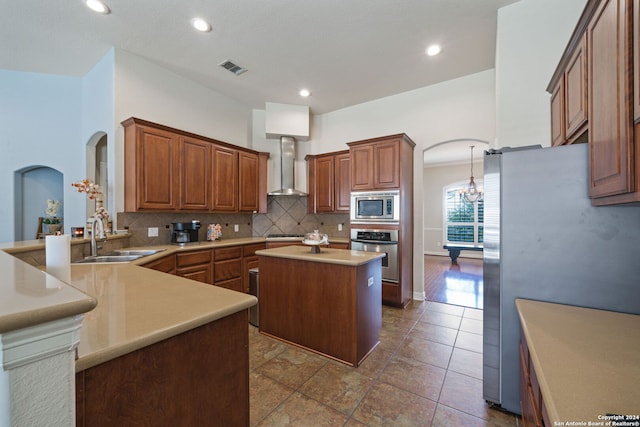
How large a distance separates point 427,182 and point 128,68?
8.01m

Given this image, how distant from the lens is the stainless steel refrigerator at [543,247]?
1.24m

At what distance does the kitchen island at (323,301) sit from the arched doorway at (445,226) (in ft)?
7.11

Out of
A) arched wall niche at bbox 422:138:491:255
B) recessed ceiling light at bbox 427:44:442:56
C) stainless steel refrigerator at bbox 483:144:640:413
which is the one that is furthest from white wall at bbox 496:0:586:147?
arched wall niche at bbox 422:138:491:255

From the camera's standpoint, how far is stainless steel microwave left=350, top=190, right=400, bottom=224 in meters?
3.63

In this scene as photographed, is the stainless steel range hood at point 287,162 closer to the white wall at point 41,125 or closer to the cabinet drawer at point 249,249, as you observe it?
the cabinet drawer at point 249,249

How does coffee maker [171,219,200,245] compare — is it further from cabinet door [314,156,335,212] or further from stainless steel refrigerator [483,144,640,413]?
stainless steel refrigerator [483,144,640,413]

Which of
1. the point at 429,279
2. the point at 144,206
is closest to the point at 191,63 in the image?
the point at 144,206

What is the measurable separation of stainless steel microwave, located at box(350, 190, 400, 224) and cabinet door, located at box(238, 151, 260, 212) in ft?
5.62

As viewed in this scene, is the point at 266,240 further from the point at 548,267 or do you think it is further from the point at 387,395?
the point at 548,267

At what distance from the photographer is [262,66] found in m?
3.47

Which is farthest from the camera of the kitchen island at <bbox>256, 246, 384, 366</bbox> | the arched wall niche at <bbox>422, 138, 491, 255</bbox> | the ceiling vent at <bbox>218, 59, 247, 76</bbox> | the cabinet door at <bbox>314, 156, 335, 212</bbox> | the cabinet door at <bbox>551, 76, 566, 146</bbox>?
the arched wall niche at <bbox>422, 138, 491, 255</bbox>

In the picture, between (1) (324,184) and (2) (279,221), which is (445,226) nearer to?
(1) (324,184)

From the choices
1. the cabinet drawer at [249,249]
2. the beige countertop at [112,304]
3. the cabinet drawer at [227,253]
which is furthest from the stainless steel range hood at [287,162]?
the beige countertop at [112,304]

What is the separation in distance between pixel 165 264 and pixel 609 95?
3477 mm
